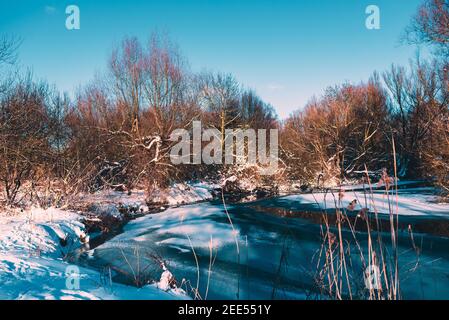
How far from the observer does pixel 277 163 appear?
1952cm

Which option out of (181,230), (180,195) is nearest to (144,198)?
(180,195)

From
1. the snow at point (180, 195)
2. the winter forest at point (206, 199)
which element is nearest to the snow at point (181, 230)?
the winter forest at point (206, 199)

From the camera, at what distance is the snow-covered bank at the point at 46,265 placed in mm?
3304

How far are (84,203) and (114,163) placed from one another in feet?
19.2

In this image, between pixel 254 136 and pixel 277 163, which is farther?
pixel 254 136

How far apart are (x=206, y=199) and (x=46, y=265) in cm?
1098

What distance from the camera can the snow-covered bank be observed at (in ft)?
10.8

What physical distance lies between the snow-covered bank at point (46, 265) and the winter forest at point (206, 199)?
1.7 inches

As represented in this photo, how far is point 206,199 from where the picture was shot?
15.4 metres

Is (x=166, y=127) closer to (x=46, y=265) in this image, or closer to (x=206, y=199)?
(x=206, y=199)

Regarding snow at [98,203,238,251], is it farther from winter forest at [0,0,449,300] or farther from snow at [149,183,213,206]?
snow at [149,183,213,206]

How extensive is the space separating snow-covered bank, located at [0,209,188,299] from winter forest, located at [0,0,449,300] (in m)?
0.04

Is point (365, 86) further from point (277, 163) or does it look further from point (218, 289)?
point (218, 289)
